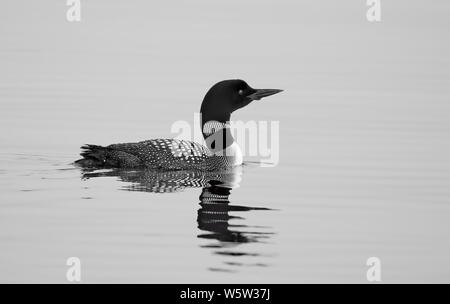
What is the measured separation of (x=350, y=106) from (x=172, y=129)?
102 inches

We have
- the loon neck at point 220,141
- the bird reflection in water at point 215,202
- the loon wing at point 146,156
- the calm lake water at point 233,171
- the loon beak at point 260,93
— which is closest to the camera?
the calm lake water at point 233,171

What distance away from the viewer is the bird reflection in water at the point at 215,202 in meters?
5.77

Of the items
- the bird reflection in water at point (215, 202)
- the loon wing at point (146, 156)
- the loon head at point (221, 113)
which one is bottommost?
the bird reflection in water at point (215, 202)

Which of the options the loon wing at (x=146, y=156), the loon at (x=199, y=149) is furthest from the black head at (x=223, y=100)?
the loon wing at (x=146, y=156)

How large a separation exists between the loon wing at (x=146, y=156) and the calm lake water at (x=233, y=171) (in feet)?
0.48

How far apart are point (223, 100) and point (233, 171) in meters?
0.63

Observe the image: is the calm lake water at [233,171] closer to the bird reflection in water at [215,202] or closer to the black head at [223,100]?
the bird reflection in water at [215,202]

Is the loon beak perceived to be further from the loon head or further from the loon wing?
the loon wing

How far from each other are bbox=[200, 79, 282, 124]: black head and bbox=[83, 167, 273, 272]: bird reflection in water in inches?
19.2

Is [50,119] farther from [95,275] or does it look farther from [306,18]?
[306,18]

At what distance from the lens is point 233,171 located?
8297mm
